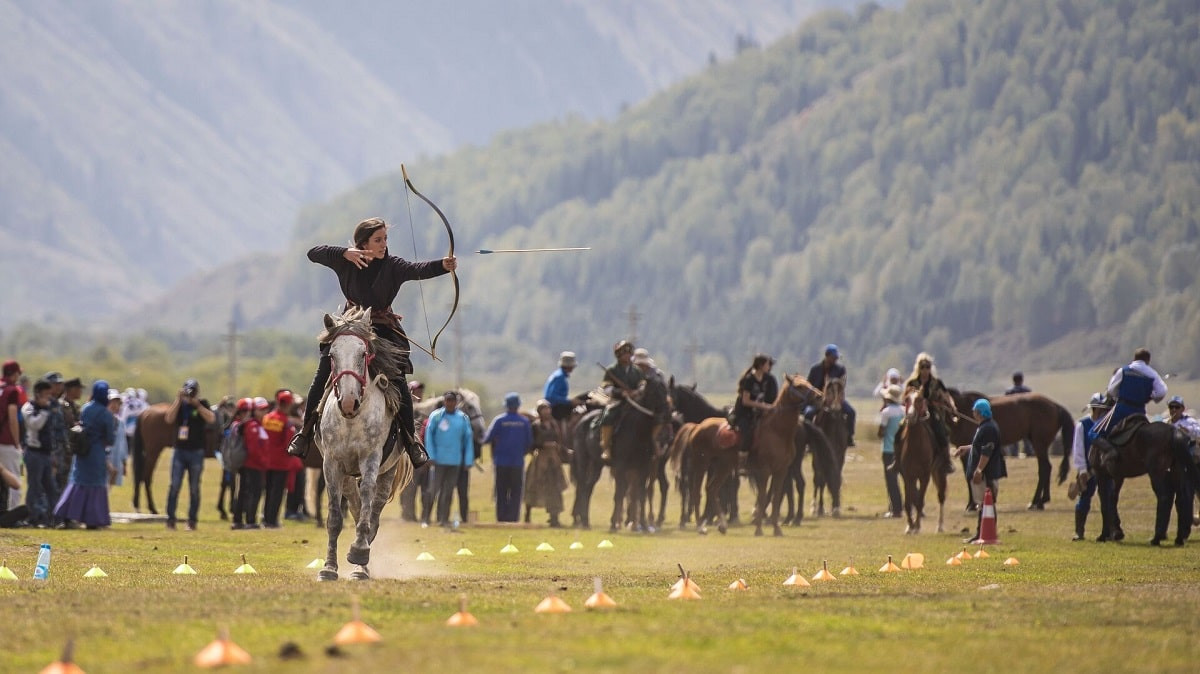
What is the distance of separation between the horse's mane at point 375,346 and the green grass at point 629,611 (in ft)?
5.49

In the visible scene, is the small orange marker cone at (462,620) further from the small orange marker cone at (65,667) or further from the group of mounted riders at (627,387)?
the group of mounted riders at (627,387)

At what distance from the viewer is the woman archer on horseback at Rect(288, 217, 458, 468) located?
16.3 metres

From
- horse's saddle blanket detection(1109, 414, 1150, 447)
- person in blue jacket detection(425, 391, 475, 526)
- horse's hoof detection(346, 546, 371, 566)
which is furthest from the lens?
person in blue jacket detection(425, 391, 475, 526)

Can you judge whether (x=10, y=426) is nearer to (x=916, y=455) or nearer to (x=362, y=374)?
(x=362, y=374)

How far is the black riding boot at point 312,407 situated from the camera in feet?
53.5

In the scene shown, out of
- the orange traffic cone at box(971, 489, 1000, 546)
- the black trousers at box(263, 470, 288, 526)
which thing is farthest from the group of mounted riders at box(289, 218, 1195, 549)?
the black trousers at box(263, 470, 288, 526)

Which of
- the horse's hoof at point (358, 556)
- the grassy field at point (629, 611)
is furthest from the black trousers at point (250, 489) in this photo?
the horse's hoof at point (358, 556)

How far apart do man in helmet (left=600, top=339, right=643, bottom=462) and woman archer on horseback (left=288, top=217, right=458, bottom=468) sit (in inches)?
567

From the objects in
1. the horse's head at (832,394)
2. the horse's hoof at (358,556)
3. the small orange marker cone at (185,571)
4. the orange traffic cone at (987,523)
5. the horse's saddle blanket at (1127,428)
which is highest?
the horse's head at (832,394)

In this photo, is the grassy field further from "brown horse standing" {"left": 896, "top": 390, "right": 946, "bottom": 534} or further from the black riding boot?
"brown horse standing" {"left": 896, "top": 390, "right": 946, "bottom": 534}

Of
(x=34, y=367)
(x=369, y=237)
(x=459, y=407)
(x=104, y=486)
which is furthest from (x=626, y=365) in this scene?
(x=34, y=367)

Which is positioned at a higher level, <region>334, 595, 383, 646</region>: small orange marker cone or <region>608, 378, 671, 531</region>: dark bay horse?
<region>608, 378, 671, 531</region>: dark bay horse

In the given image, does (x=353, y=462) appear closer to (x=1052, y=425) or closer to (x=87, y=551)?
(x=87, y=551)

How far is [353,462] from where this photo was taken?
53.2 feet
